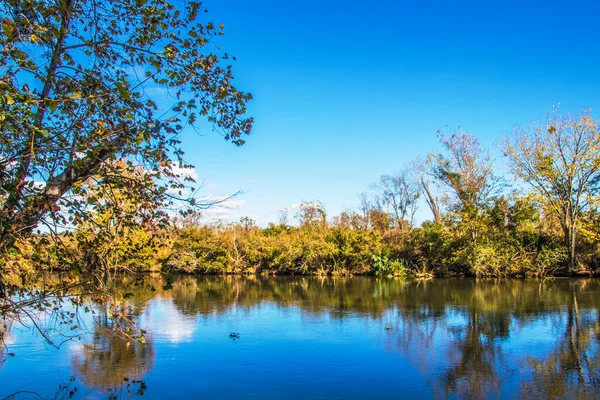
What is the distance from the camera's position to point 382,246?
30.7m

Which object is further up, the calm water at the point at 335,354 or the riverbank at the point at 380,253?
the riverbank at the point at 380,253

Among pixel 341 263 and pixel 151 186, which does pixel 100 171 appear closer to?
pixel 151 186

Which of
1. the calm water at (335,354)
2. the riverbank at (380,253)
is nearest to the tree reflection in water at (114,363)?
the calm water at (335,354)

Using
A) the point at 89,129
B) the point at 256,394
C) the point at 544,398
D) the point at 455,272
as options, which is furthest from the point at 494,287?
the point at 89,129

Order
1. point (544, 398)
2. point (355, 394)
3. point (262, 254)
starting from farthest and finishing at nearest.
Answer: point (262, 254) < point (355, 394) < point (544, 398)

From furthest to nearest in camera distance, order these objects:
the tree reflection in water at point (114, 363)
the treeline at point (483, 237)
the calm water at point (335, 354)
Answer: the treeline at point (483, 237) < the tree reflection in water at point (114, 363) < the calm water at point (335, 354)

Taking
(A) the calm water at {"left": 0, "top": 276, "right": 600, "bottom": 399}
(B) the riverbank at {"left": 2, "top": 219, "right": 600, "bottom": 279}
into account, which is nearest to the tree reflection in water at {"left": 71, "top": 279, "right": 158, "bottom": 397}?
(A) the calm water at {"left": 0, "top": 276, "right": 600, "bottom": 399}

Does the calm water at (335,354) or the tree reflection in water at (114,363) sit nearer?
the calm water at (335,354)

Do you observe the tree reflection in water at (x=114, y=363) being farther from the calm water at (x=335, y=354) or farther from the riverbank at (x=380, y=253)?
the riverbank at (x=380, y=253)

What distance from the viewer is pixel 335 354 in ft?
31.6

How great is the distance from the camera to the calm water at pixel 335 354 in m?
7.45

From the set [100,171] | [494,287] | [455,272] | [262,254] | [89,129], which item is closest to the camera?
[100,171]

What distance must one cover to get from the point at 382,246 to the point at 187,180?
26.1 meters

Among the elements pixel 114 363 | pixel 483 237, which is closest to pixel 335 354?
pixel 114 363
